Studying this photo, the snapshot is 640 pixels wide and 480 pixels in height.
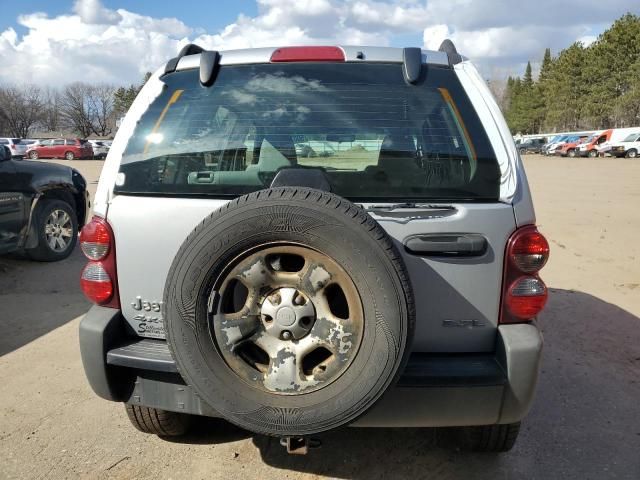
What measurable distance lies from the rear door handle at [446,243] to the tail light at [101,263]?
131 cm

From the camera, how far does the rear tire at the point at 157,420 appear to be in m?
2.75

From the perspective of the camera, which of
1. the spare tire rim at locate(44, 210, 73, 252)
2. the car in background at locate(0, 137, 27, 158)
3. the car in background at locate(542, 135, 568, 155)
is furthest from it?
the car in background at locate(542, 135, 568, 155)

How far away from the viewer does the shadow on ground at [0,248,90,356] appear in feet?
15.5

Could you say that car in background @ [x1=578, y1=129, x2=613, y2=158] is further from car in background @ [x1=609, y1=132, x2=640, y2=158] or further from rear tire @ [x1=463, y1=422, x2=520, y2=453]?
rear tire @ [x1=463, y1=422, x2=520, y2=453]

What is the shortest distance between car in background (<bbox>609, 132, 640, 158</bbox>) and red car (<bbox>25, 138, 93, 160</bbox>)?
4054 cm

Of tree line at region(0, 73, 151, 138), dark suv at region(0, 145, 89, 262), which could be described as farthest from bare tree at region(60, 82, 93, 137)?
dark suv at region(0, 145, 89, 262)

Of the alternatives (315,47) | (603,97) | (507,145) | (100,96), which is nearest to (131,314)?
(315,47)

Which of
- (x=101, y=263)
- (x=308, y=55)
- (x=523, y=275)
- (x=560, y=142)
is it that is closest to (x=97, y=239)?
(x=101, y=263)

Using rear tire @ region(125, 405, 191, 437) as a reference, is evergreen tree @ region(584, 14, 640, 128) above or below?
above

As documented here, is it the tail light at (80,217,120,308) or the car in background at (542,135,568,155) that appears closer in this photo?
the tail light at (80,217,120,308)

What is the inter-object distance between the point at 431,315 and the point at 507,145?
826 mm

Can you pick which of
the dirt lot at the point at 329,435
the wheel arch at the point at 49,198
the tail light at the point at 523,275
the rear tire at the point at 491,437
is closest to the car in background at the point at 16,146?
the wheel arch at the point at 49,198

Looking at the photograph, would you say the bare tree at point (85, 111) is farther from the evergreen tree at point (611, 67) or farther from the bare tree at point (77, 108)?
the evergreen tree at point (611, 67)

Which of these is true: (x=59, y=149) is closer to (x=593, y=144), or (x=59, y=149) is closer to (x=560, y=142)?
(x=593, y=144)
